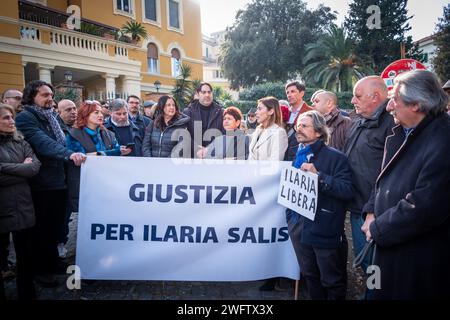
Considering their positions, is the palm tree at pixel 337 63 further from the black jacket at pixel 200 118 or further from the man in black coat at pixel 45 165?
the man in black coat at pixel 45 165

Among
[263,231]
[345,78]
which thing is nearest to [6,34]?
[263,231]

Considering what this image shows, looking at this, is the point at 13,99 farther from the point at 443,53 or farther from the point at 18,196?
the point at 443,53

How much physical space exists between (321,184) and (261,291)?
4.91ft

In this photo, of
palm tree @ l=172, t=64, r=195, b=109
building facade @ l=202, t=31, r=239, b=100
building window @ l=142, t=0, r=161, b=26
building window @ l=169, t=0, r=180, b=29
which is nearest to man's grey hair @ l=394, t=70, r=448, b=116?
palm tree @ l=172, t=64, r=195, b=109

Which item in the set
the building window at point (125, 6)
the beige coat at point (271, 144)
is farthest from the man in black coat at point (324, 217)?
the building window at point (125, 6)

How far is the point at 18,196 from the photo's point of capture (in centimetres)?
288

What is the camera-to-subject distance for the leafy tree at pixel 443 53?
1035 inches

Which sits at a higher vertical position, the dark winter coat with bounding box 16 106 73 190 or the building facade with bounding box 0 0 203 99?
the building facade with bounding box 0 0 203 99

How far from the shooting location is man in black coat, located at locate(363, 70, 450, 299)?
172cm

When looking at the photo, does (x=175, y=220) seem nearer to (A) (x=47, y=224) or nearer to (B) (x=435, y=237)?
(A) (x=47, y=224)

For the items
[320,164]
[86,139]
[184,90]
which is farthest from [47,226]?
[184,90]

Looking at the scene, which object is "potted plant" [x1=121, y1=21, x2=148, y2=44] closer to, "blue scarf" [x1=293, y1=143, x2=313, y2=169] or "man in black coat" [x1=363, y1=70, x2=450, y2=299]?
"blue scarf" [x1=293, y1=143, x2=313, y2=169]

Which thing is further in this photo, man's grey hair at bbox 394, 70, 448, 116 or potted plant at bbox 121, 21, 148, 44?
potted plant at bbox 121, 21, 148, 44

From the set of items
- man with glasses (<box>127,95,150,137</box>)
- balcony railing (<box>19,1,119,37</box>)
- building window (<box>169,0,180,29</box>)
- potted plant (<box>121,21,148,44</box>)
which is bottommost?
man with glasses (<box>127,95,150,137</box>)
